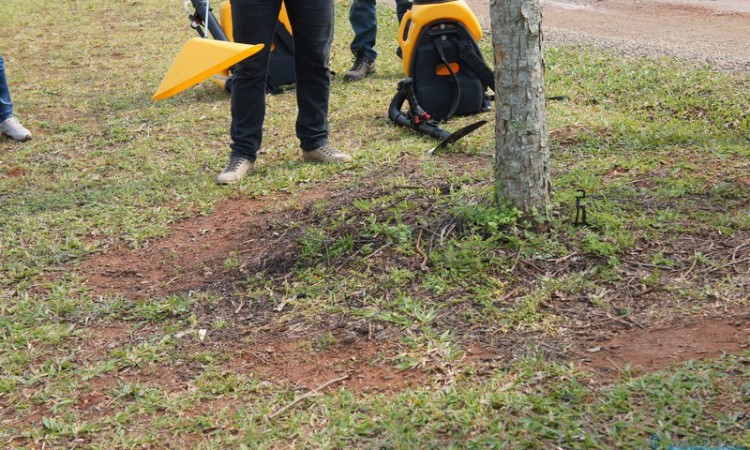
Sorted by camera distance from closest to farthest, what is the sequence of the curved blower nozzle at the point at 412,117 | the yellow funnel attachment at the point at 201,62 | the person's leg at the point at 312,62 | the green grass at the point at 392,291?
the green grass at the point at 392,291, the yellow funnel attachment at the point at 201,62, the person's leg at the point at 312,62, the curved blower nozzle at the point at 412,117

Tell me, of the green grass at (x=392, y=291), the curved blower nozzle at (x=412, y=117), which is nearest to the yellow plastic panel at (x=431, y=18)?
the curved blower nozzle at (x=412, y=117)

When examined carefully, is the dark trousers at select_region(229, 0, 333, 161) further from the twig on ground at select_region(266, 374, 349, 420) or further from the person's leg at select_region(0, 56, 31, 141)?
the twig on ground at select_region(266, 374, 349, 420)

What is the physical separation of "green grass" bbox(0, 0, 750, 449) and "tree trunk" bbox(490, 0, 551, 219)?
0.38 feet

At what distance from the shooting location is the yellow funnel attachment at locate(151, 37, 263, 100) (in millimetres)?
4059

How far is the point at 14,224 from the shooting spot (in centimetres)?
464

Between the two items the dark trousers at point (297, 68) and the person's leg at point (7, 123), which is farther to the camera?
the person's leg at point (7, 123)

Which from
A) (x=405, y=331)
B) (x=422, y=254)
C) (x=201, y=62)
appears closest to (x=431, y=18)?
(x=201, y=62)

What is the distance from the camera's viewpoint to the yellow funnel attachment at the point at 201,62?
13.3 ft

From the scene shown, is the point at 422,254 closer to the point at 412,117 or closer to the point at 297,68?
the point at 297,68

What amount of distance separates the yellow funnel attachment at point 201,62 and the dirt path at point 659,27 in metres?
4.06

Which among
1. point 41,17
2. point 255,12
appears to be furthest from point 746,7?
point 41,17

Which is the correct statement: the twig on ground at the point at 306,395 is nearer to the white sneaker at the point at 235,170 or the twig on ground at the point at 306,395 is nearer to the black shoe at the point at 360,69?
the white sneaker at the point at 235,170

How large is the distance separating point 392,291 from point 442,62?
107 inches

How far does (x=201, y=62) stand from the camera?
4.12 meters
